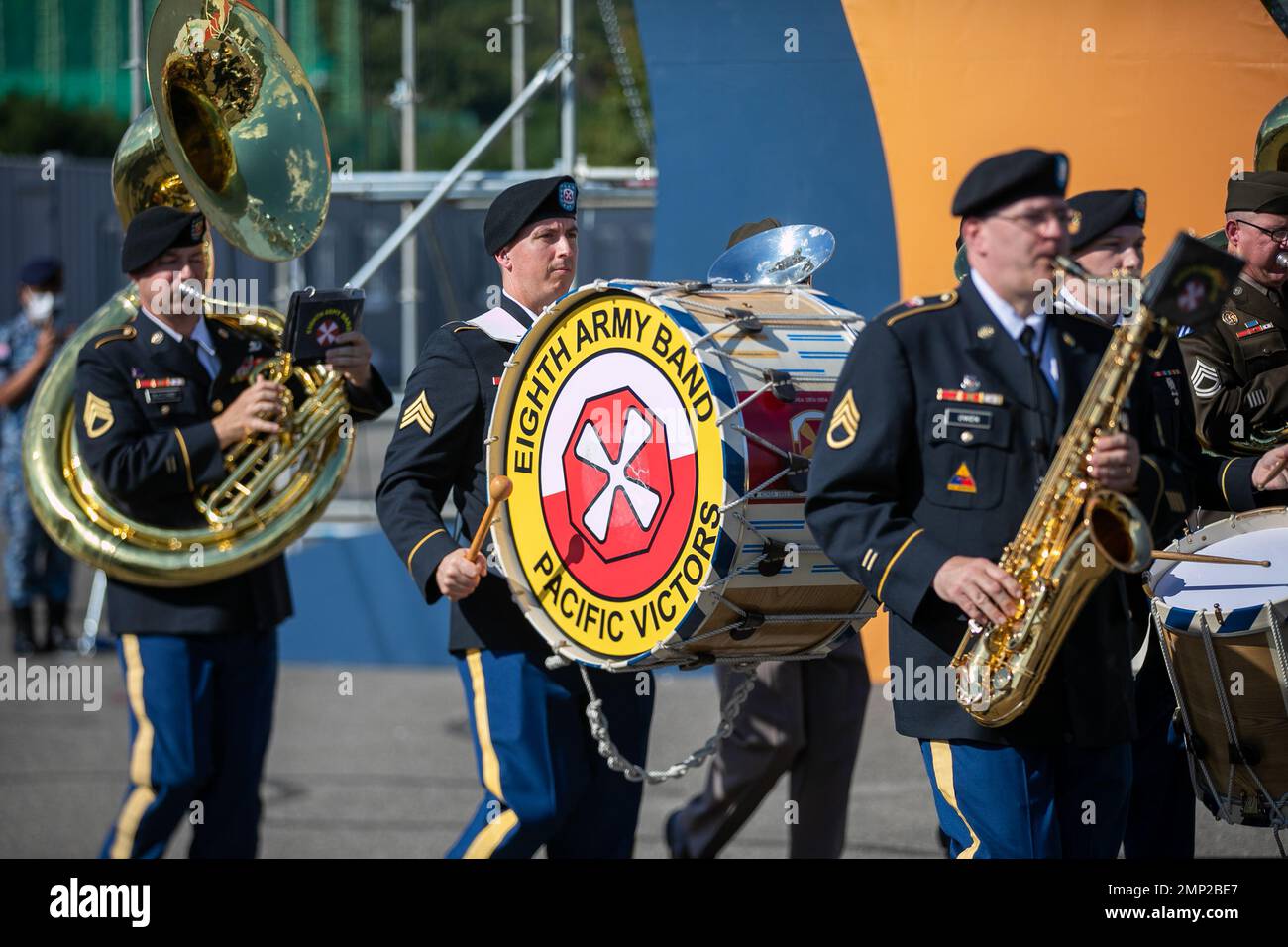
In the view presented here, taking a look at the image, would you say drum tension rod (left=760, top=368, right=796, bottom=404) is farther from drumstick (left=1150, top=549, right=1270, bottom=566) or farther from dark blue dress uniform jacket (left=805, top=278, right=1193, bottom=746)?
drumstick (left=1150, top=549, right=1270, bottom=566)

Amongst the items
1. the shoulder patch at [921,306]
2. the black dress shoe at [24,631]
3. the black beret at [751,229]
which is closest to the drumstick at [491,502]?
the shoulder patch at [921,306]

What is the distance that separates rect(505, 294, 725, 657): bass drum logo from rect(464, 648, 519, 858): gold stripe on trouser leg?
0.35 m

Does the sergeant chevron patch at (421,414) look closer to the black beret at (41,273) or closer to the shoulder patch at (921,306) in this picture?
the shoulder patch at (921,306)

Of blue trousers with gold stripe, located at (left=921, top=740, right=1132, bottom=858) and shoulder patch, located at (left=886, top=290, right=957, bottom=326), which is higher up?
shoulder patch, located at (left=886, top=290, right=957, bottom=326)

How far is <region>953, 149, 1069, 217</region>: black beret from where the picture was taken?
3275 millimetres

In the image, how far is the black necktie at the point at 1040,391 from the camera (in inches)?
134

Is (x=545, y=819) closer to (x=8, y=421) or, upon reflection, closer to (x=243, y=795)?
(x=243, y=795)

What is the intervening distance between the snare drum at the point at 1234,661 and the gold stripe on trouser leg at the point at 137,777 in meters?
2.64

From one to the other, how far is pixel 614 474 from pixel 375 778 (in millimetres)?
3631

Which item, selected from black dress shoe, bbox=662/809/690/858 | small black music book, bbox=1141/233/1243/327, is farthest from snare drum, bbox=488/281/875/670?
black dress shoe, bbox=662/809/690/858

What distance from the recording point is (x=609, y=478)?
157 inches

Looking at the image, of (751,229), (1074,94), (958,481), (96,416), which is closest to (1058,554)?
(958,481)

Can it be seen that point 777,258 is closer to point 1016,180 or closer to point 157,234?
point 1016,180
